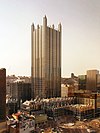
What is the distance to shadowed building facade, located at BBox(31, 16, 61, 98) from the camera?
21.1ft

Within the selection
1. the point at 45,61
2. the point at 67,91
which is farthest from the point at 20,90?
the point at 67,91

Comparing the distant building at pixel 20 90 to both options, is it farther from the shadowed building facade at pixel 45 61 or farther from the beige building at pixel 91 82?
the beige building at pixel 91 82

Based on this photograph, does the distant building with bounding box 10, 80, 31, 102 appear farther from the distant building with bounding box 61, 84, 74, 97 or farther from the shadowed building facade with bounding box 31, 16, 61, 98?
the distant building with bounding box 61, 84, 74, 97

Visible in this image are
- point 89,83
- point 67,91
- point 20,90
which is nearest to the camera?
point 20,90

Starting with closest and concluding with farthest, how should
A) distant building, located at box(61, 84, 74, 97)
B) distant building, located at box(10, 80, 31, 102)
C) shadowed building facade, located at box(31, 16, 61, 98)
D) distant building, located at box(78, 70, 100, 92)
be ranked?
distant building, located at box(10, 80, 31, 102)
shadowed building facade, located at box(31, 16, 61, 98)
distant building, located at box(61, 84, 74, 97)
distant building, located at box(78, 70, 100, 92)

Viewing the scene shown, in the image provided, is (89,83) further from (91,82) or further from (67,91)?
(67,91)

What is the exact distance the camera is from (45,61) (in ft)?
21.3

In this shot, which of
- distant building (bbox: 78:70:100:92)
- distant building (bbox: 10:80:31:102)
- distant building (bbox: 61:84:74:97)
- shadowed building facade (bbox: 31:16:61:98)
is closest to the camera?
distant building (bbox: 10:80:31:102)

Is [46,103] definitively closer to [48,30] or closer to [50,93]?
[50,93]

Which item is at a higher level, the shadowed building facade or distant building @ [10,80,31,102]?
the shadowed building facade

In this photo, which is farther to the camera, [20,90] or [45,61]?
[45,61]

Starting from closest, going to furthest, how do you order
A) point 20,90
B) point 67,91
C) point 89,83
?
point 20,90
point 67,91
point 89,83

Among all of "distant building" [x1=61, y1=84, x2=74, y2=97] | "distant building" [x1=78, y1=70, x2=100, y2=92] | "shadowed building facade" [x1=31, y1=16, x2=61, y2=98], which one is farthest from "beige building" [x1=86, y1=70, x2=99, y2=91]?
"shadowed building facade" [x1=31, y1=16, x2=61, y2=98]

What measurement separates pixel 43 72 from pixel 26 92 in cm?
77
